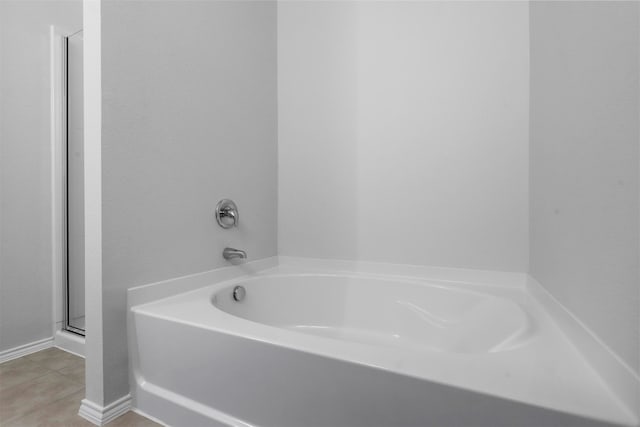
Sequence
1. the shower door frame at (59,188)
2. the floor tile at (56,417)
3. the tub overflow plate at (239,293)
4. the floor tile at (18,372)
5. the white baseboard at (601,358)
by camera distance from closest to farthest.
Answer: the white baseboard at (601,358) → the floor tile at (56,417) → the floor tile at (18,372) → the tub overflow plate at (239,293) → the shower door frame at (59,188)

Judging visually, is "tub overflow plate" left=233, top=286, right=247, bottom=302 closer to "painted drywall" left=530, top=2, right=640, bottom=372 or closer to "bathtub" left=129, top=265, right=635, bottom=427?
"bathtub" left=129, top=265, right=635, bottom=427

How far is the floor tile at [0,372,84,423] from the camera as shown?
132 cm

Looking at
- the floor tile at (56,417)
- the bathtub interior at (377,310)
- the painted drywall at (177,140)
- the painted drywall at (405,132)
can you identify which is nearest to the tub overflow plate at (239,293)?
the bathtub interior at (377,310)

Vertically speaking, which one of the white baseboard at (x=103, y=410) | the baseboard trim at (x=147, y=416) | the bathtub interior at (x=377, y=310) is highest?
the bathtub interior at (x=377, y=310)

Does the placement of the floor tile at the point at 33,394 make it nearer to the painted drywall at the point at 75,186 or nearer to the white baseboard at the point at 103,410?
the white baseboard at the point at 103,410

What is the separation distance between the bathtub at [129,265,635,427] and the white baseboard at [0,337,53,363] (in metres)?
1.08

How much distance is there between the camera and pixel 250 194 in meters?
2.02

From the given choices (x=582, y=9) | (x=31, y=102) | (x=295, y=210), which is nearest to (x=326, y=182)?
(x=295, y=210)

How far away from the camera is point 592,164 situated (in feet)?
2.94

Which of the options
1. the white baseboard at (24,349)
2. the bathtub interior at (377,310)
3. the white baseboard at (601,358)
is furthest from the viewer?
the white baseboard at (24,349)

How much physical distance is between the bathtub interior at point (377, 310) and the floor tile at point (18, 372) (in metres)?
1.00

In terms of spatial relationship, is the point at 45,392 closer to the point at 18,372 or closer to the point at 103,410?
the point at 18,372

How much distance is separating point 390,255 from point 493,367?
1.11m

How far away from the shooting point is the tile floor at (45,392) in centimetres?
125
